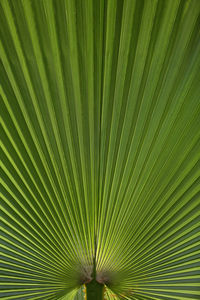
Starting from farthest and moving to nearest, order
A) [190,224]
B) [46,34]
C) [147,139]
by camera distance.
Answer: [190,224]
[147,139]
[46,34]

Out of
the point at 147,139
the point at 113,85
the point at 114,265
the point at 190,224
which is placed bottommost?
the point at 114,265

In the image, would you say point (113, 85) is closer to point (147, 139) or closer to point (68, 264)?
point (147, 139)

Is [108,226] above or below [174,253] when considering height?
above

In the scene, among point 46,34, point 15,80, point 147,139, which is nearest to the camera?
point 46,34

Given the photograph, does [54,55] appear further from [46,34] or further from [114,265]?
[114,265]

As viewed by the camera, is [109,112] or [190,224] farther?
[190,224]

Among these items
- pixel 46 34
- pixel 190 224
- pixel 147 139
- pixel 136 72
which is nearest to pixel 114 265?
pixel 190 224
